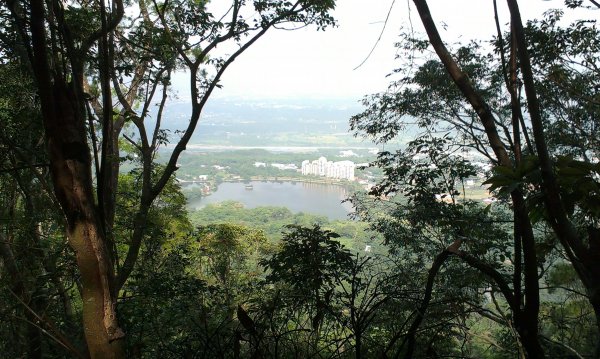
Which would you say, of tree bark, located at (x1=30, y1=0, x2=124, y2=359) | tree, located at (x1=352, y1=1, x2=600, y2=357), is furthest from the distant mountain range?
tree bark, located at (x1=30, y1=0, x2=124, y2=359)

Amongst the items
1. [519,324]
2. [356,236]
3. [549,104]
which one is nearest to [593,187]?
[519,324]

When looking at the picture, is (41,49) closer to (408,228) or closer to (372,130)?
(408,228)

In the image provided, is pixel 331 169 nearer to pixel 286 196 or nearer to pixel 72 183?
pixel 286 196

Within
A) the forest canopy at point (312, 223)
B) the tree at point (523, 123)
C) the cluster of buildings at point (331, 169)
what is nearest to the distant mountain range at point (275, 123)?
the cluster of buildings at point (331, 169)

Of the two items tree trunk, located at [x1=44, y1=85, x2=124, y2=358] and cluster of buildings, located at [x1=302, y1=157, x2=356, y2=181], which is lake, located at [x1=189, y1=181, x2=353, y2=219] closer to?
cluster of buildings, located at [x1=302, y1=157, x2=356, y2=181]

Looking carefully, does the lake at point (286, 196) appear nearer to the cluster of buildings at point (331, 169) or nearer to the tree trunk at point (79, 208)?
the cluster of buildings at point (331, 169)

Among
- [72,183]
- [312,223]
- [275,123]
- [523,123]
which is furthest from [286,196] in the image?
[275,123]
